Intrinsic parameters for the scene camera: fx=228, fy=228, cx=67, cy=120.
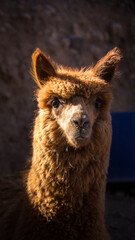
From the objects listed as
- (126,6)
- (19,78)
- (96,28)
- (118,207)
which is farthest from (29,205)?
(126,6)

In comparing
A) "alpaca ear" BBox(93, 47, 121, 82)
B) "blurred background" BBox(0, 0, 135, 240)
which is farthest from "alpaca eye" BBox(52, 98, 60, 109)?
"blurred background" BBox(0, 0, 135, 240)

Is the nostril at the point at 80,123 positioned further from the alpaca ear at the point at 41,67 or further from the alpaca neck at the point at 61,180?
the alpaca ear at the point at 41,67

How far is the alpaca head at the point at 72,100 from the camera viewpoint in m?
2.20

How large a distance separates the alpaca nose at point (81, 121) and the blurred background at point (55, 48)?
1.81 meters

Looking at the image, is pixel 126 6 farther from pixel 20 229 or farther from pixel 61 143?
pixel 20 229

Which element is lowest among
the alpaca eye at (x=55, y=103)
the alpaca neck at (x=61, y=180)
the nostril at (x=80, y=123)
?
the alpaca neck at (x=61, y=180)

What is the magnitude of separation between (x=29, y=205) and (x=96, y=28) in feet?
26.9

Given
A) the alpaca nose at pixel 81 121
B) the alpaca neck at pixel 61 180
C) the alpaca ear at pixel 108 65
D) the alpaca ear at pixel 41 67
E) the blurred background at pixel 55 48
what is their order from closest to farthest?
the alpaca nose at pixel 81 121 → the alpaca neck at pixel 61 180 → the alpaca ear at pixel 41 67 → the alpaca ear at pixel 108 65 → the blurred background at pixel 55 48

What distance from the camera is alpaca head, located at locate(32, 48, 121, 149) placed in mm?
2203

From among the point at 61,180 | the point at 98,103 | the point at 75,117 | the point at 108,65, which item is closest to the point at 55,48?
the point at 108,65

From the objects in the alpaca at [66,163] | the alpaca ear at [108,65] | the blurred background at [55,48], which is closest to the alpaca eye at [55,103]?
the alpaca at [66,163]

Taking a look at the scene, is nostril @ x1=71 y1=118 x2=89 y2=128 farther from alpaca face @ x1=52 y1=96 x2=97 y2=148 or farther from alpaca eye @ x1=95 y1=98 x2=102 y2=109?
alpaca eye @ x1=95 y1=98 x2=102 y2=109

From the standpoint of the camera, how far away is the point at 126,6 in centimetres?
1034

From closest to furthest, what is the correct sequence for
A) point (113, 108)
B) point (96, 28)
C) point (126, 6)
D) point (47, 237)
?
point (47, 237) < point (113, 108) < point (96, 28) < point (126, 6)
